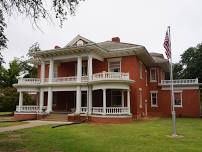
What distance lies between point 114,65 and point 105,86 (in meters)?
4.75

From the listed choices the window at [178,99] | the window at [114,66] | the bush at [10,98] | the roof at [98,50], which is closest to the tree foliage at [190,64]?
the window at [178,99]

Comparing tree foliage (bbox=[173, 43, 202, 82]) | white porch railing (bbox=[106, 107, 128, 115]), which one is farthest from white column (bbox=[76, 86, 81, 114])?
tree foliage (bbox=[173, 43, 202, 82])

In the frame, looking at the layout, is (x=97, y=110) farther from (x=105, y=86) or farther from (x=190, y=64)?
(x=190, y=64)

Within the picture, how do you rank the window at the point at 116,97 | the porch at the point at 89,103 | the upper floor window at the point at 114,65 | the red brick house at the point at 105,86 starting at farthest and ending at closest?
the upper floor window at the point at 114,65 → the window at the point at 116,97 → the red brick house at the point at 105,86 → the porch at the point at 89,103

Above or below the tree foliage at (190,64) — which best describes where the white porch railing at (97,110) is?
below

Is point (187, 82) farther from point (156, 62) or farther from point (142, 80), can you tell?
point (142, 80)

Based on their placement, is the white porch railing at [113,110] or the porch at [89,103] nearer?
the white porch railing at [113,110]

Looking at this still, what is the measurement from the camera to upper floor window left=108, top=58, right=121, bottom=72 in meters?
25.4

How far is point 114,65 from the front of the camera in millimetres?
25719

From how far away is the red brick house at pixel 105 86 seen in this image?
72.8 ft

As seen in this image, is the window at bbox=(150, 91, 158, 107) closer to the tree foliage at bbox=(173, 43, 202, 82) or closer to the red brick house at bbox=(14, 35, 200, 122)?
the red brick house at bbox=(14, 35, 200, 122)

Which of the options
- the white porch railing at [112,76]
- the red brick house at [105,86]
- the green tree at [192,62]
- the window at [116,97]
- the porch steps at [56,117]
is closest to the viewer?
the white porch railing at [112,76]

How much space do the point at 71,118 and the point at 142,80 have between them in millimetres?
9947

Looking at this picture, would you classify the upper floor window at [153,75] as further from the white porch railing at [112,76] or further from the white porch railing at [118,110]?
the white porch railing at [118,110]
